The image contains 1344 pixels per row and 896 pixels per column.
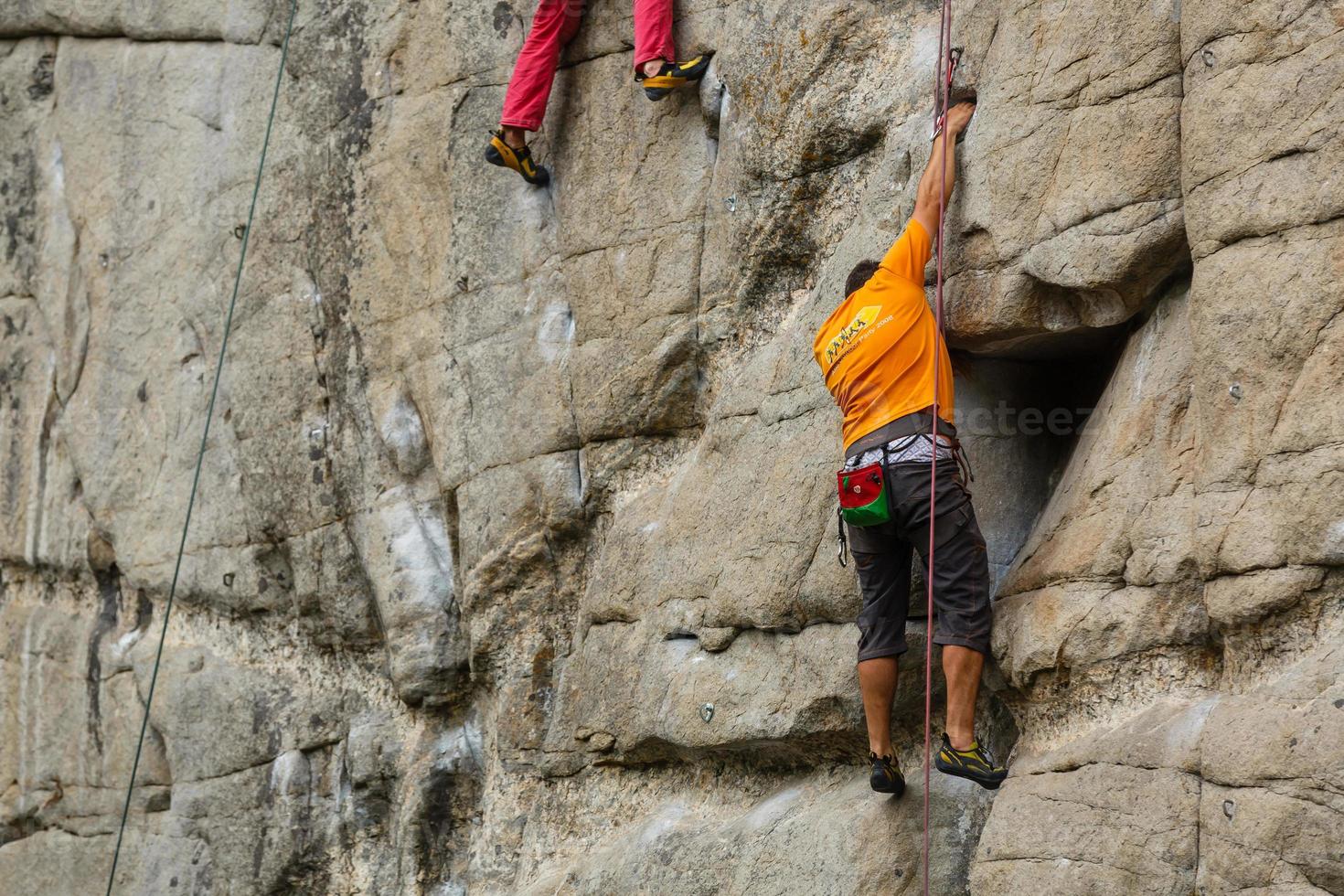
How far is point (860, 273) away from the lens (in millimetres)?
6414

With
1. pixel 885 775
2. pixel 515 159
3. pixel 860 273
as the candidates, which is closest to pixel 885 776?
pixel 885 775

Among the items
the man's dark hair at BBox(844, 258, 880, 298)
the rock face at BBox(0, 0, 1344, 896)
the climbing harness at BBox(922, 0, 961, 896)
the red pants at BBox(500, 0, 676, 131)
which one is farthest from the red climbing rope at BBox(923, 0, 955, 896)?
the red pants at BBox(500, 0, 676, 131)

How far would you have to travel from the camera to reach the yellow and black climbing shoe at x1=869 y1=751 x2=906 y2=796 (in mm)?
6160

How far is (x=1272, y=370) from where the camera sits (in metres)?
5.26

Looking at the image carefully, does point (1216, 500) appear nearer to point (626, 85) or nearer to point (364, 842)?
point (626, 85)

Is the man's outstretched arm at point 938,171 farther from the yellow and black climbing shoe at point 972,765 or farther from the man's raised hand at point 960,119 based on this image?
the yellow and black climbing shoe at point 972,765

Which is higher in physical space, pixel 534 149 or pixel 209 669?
pixel 534 149

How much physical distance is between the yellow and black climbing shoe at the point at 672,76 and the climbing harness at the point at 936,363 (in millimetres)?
1279

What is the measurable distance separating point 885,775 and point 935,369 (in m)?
1.56

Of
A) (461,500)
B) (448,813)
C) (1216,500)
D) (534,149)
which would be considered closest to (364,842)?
(448,813)

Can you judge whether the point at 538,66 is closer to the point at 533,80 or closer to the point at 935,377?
the point at 533,80

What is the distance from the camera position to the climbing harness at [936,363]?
234 inches

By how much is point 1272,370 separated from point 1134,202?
861mm

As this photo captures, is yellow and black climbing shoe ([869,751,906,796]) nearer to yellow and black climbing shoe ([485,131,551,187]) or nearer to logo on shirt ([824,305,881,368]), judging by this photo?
logo on shirt ([824,305,881,368])
